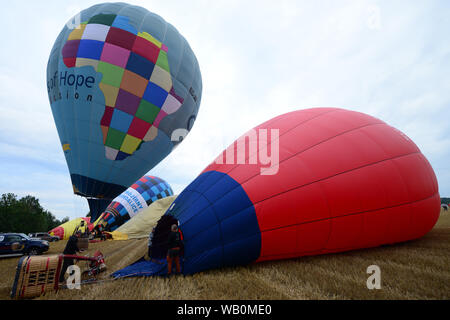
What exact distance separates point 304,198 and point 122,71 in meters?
7.36

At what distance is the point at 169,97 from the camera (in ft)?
26.7

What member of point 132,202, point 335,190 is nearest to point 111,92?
point 335,190

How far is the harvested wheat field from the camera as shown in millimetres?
2172

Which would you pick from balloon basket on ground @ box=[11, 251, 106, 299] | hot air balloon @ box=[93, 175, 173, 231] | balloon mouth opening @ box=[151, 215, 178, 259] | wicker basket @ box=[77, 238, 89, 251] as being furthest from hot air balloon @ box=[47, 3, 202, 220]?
balloon basket on ground @ box=[11, 251, 106, 299]

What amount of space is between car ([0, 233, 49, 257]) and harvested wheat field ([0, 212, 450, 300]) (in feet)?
18.8

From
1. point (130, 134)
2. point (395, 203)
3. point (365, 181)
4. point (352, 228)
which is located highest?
point (130, 134)

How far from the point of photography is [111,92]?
7.27 metres

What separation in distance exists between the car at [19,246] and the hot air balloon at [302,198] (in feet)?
22.9

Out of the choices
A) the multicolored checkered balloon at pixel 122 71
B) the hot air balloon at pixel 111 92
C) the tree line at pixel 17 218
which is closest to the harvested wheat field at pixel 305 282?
the hot air balloon at pixel 111 92

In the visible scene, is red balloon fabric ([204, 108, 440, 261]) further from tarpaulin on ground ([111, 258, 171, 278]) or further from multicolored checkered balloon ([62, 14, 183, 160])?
multicolored checkered balloon ([62, 14, 183, 160])

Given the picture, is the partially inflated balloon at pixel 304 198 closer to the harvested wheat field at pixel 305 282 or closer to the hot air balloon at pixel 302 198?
the hot air balloon at pixel 302 198
